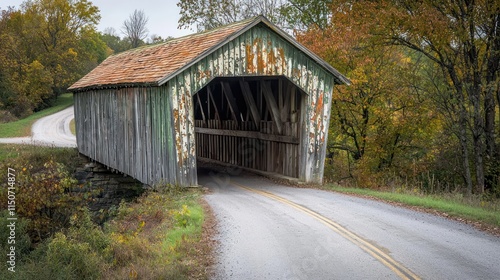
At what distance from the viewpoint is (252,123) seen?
18.8 m

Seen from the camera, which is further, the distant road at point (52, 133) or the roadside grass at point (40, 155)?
the distant road at point (52, 133)

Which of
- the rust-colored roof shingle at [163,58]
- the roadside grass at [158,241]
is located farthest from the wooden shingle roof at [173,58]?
the roadside grass at [158,241]

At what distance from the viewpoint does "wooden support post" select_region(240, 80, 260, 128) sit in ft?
56.2

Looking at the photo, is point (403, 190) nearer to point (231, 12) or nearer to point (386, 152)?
point (386, 152)

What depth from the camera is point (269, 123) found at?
1734 centimetres

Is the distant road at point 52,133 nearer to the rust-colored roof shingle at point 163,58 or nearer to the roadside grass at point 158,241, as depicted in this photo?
the rust-colored roof shingle at point 163,58

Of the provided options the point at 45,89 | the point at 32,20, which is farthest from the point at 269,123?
the point at 32,20

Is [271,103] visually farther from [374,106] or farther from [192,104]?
[374,106]

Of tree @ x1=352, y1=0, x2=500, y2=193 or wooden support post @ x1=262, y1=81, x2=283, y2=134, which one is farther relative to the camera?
wooden support post @ x1=262, y1=81, x2=283, y2=134

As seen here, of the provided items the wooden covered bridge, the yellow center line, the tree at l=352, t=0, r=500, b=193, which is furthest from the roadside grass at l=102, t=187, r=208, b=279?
the tree at l=352, t=0, r=500, b=193

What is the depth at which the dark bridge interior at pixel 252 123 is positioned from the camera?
53.3ft

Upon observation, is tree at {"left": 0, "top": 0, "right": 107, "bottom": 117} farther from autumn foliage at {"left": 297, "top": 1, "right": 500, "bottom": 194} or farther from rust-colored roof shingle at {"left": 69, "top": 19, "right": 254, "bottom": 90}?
autumn foliage at {"left": 297, "top": 1, "right": 500, "bottom": 194}

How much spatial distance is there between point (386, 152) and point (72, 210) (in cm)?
1374

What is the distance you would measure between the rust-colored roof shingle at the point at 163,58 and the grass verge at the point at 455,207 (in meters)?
5.89
